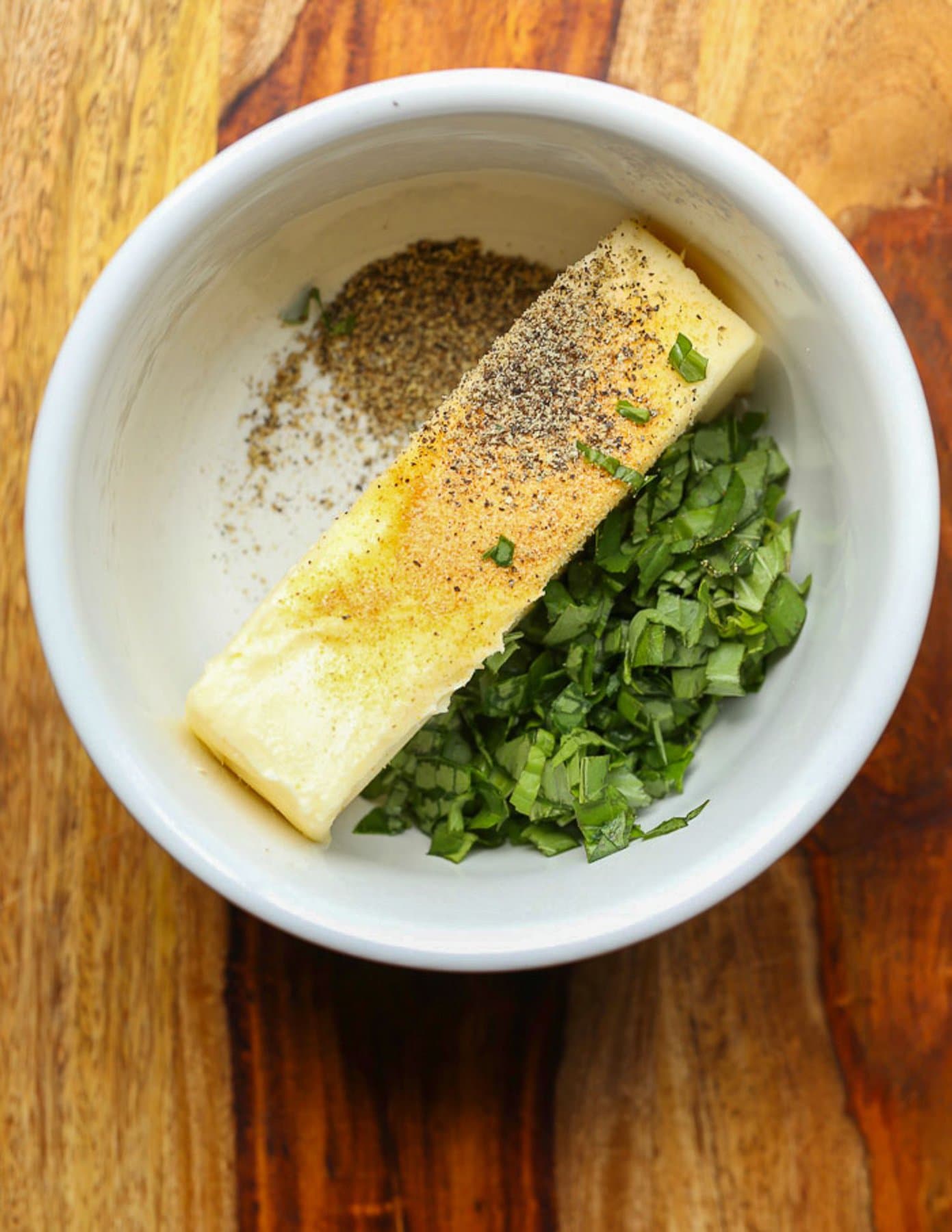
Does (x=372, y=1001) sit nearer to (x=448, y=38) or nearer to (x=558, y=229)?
(x=558, y=229)

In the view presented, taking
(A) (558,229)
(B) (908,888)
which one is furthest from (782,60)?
(B) (908,888)

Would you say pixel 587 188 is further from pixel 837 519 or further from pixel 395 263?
pixel 837 519

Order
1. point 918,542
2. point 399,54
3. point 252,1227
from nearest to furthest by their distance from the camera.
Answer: point 918,542 < point 399,54 < point 252,1227

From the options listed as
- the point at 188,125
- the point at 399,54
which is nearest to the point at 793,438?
the point at 399,54

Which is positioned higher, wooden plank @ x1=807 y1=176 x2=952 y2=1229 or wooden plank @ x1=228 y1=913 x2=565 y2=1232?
wooden plank @ x1=807 y1=176 x2=952 y2=1229

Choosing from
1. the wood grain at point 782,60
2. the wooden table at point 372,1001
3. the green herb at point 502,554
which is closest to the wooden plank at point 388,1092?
the wooden table at point 372,1001

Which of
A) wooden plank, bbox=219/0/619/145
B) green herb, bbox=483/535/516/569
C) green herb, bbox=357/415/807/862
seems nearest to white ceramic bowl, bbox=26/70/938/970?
green herb, bbox=357/415/807/862

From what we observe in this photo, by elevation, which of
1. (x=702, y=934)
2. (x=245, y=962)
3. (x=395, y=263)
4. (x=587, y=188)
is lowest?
(x=245, y=962)

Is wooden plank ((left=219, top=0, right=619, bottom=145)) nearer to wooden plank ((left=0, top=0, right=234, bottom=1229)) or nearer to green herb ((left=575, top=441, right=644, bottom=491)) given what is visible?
wooden plank ((left=0, top=0, right=234, bottom=1229))
